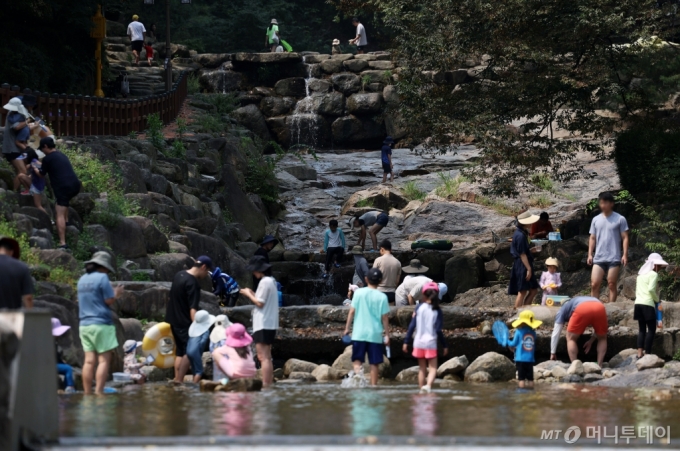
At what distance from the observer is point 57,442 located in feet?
24.2

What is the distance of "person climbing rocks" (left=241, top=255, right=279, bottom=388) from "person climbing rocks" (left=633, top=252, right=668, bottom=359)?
211 inches

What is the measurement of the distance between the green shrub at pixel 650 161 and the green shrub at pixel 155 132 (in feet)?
36.1

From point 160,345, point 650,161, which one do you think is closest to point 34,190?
point 160,345

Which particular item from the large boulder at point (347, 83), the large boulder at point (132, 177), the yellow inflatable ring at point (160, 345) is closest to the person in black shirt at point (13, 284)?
the yellow inflatable ring at point (160, 345)

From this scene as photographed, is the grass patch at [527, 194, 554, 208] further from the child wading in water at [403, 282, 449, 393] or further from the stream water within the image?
the child wading in water at [403, 282, 449, 393]

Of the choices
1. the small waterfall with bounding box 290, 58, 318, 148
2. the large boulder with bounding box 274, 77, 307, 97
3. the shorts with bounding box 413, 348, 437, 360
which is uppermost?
the large boulder with bounding box 274, 77, 307, 97

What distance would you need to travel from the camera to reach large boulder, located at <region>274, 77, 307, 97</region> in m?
39.5

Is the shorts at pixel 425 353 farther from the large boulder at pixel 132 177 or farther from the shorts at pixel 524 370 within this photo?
the large boulder at pixel 132 177

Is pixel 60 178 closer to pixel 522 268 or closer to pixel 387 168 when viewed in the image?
pixel 522 268

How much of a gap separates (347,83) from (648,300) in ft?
84.9

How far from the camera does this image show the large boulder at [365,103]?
127 feet

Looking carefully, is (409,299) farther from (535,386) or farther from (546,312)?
(535,386)

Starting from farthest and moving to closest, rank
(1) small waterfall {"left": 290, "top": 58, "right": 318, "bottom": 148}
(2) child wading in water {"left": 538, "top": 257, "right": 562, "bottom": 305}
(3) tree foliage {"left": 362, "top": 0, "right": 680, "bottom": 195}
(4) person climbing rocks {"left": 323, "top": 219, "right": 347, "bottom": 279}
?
1. (1) small waterfall {"left": 290, "top": 58, "right": 318, "bottom": 148}
2. (4) person climbing rocks {"left": 323, "top": 219, "right": 347, "bottom": 279}
3. (3) tree foliage {"left": 362, "top": 0, "right": 680, "bottom": 195}
4. (2) child wading in water {"left": 538, "top": 257, "right": 562, "bottom": 305}

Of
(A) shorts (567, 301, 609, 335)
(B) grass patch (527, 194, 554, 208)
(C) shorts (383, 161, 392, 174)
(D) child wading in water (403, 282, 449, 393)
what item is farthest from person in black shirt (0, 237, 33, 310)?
(C) shorts (383, 161, 392, 174)
